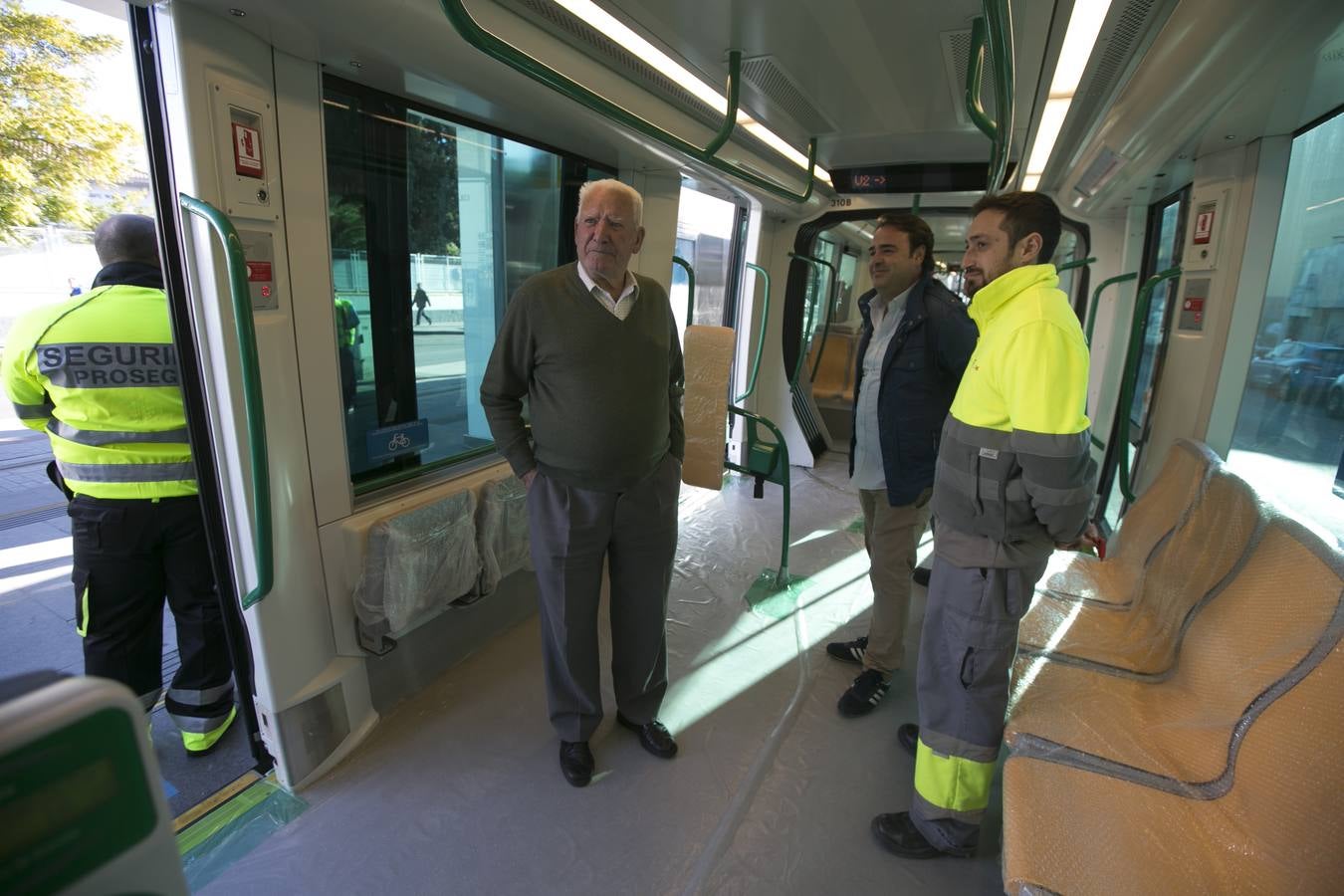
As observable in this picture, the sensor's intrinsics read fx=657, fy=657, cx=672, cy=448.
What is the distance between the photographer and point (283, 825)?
1848 millimetres

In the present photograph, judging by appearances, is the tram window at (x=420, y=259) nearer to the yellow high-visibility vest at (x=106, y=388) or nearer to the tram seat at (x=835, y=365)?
the yellow high-visibility vest at (x=106, y=388)

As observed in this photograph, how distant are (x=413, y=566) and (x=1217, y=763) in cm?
220

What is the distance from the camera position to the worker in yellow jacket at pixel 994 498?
1441 mm

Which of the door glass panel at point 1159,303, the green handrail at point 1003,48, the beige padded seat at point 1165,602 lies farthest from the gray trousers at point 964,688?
the door glass panel at point 1159,303

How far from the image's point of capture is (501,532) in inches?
105

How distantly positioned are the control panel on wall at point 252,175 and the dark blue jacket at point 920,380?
186 centimetres

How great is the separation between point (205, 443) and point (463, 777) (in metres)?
1.24

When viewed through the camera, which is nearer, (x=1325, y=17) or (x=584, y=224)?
(x=1325, y=17)

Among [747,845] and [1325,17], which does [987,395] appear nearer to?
[1325,17]

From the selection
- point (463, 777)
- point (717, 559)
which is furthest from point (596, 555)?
point (717, 559)

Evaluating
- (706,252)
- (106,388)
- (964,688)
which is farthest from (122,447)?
(706,252)

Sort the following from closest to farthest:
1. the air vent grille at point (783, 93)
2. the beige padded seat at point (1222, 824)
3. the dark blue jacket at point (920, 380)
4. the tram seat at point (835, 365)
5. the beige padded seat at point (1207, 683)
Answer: the beige padded seat at point (1222, 824), the beige padded seat at point (1207, 683), the dark blue jacket at point (920, 380), the air vent grille at point (783, 93), the tram seat at point (835, 365)

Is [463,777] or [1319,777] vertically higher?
[1319,777]

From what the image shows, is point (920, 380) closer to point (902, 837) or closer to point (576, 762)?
point (902, 837)
